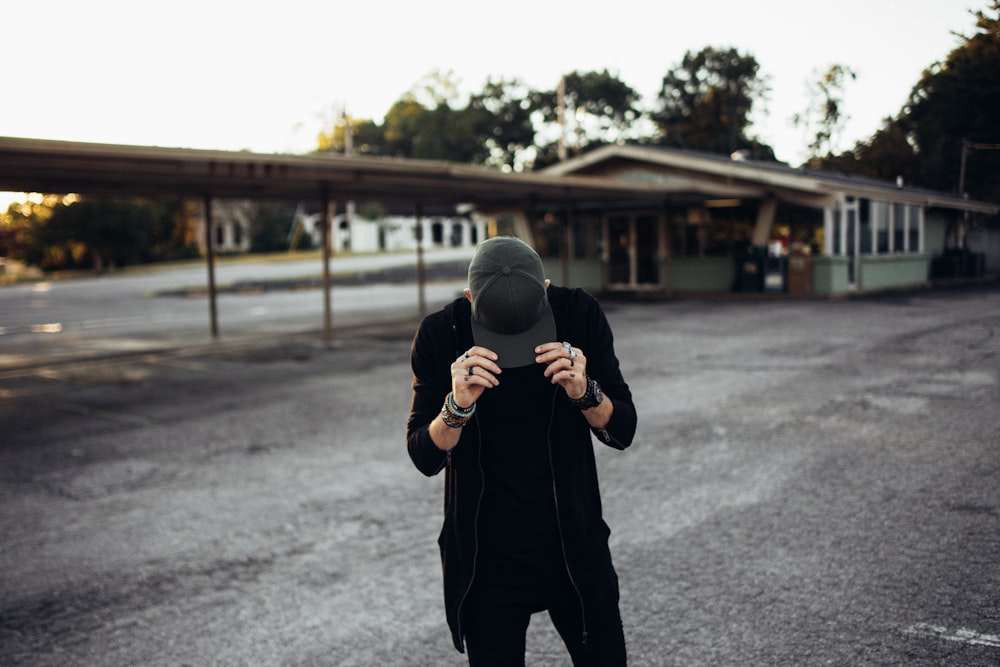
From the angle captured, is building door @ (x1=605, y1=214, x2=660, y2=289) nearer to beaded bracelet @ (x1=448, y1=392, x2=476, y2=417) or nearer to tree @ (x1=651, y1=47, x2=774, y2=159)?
beaded bracelet @ (x1=448, y1=392, x2=476, y2=417)

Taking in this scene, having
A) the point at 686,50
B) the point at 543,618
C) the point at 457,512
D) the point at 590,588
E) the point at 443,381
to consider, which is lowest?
the point at 543,618

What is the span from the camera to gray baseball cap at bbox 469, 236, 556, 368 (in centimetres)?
216

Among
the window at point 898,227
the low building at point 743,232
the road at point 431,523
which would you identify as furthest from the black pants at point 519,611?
the window at point 898,227

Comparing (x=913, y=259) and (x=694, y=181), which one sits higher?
(x=694, y=181)

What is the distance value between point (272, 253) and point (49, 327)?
40134 millimetres

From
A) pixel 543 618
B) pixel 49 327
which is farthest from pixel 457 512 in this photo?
pixel 49 327

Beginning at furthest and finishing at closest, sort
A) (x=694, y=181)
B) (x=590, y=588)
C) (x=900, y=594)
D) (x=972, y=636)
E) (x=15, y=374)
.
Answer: (x=694, y=181), (x=15, y=374), (x=900, y=594), (x=972, y=636), (x=590, y=588)

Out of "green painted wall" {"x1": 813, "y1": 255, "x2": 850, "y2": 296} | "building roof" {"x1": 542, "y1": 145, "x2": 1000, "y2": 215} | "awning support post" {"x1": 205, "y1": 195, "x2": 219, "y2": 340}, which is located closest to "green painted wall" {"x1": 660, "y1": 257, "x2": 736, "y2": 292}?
"building roof" {"x1": 542, "y1": 145, "x2": 1000, "y2": 215}

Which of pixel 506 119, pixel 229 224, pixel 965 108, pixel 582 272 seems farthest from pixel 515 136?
pixel 965 108

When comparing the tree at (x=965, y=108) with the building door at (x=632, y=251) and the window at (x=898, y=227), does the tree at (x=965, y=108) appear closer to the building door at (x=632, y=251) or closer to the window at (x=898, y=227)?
the building door at (x=632, y=251)

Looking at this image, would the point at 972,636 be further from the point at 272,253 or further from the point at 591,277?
the point at 272,253

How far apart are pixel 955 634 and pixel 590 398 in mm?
2474

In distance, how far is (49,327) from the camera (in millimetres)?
20781

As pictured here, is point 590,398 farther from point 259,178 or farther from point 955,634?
point 259,178
